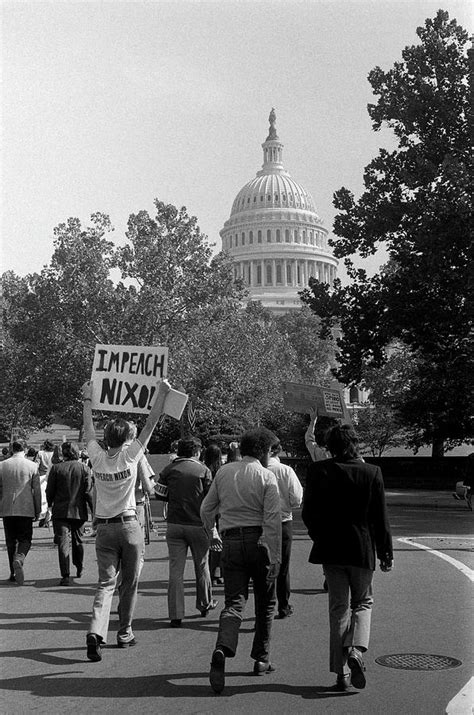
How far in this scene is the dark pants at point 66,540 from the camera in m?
11.5

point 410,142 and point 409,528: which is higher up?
point 410,142

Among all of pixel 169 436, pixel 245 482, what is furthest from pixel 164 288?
pixel 245 482

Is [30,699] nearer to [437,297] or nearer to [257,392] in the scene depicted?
[437,297]

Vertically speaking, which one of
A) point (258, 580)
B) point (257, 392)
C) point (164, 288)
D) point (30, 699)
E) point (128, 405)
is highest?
point (164, 288)

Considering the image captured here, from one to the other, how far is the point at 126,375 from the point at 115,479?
170cm

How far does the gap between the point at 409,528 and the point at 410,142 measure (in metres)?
16.5

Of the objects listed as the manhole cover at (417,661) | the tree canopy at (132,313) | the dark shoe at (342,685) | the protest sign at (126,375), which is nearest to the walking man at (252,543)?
the dark shoe at (342,685)

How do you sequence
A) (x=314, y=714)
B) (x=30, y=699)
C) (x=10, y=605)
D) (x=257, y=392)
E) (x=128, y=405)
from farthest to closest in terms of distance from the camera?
(x=257, y=392) < (x=10, y=605) < (x=128, y=405) < (x=30, y=699) < (x=314, y=714)

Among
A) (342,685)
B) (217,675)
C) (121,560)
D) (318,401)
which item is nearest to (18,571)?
(318,401)

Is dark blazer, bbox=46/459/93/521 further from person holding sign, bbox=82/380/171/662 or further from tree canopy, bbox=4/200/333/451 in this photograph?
tree canopy, bbox=4/200/333/451

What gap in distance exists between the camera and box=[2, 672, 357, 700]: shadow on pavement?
20.8 feet

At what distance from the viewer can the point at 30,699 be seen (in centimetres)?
631

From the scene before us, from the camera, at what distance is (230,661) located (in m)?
7.36

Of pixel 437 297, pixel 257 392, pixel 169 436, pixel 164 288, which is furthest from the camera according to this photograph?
pixel 257 392
